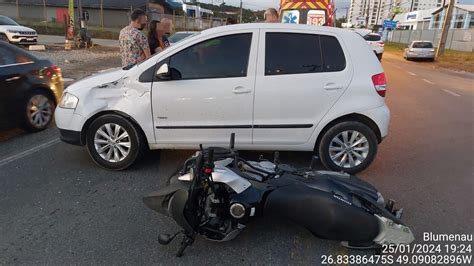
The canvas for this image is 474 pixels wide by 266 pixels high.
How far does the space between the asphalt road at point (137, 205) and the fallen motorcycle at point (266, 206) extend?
0.72 ft

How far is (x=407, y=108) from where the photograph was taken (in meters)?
9.17

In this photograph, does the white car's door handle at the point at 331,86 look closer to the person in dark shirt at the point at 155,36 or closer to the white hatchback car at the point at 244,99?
the white hatchback car at the point at 244,99

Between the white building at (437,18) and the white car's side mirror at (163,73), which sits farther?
the white building at (437,18)

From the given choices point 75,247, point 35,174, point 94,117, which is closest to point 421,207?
point 75,247

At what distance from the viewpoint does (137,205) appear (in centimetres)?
380

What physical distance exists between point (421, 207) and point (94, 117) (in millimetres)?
3802

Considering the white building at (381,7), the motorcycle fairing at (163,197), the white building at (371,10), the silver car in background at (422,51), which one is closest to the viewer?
the motorcycle fairing at (163,197)

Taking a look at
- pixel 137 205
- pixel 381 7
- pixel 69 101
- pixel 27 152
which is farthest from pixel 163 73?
pixel 381 7

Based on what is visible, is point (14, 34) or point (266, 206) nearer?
point (266, 206)

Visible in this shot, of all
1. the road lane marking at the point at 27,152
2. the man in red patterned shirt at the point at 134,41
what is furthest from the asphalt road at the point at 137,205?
the man in red patterned shirt at the point at 134,41

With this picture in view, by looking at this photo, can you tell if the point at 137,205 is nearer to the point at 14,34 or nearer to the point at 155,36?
the point at 155,36

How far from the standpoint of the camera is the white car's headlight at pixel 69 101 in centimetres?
457

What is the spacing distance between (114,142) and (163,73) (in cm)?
108

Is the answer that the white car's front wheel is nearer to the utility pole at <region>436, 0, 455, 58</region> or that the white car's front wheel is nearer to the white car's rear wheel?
the white car's rear wheel
